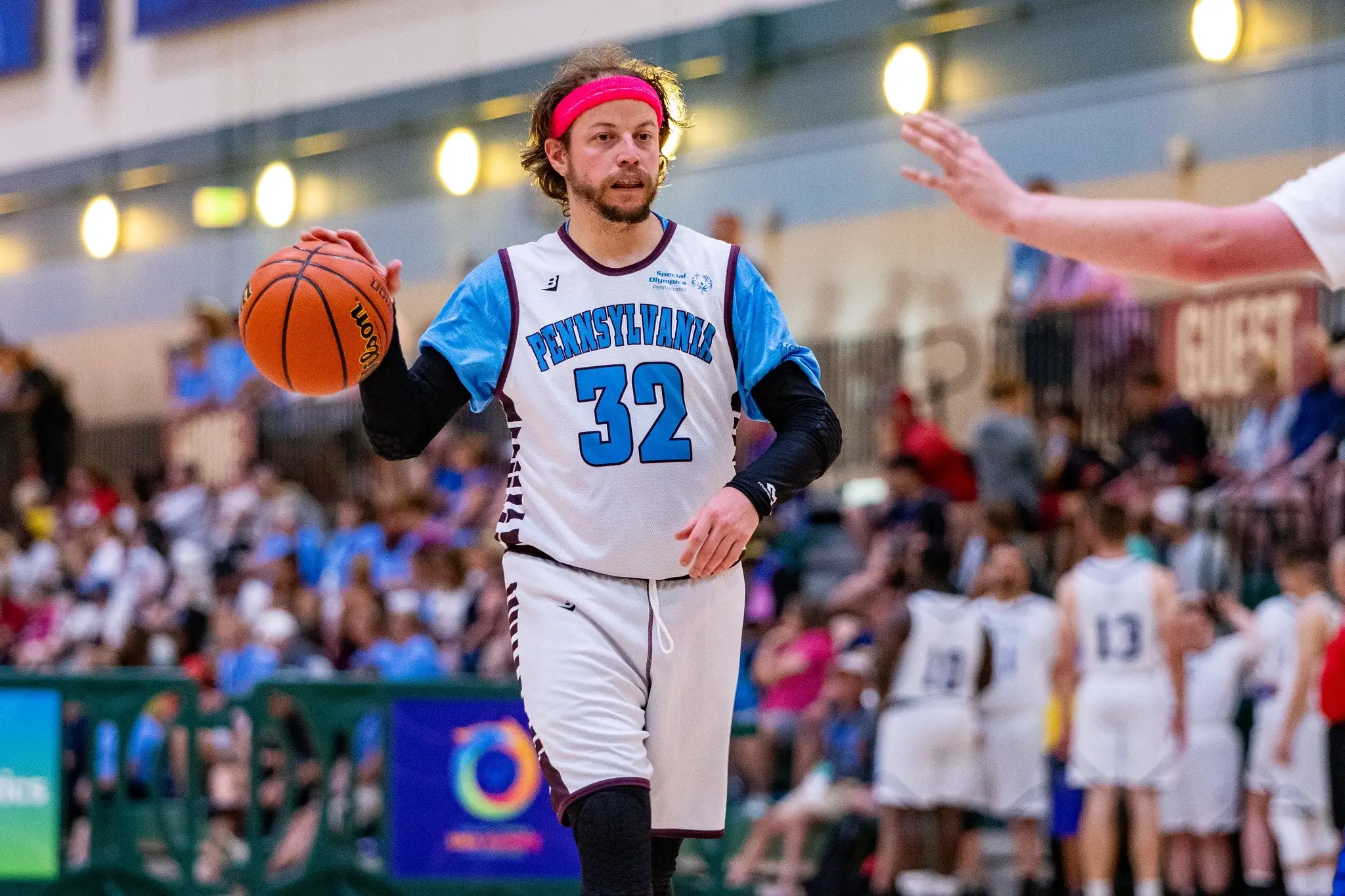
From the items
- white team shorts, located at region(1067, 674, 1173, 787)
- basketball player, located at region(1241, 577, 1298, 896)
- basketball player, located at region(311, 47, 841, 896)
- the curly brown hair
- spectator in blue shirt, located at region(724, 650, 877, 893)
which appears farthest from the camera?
spectator in blue shirt, located at region(724, 650, 877, 893)

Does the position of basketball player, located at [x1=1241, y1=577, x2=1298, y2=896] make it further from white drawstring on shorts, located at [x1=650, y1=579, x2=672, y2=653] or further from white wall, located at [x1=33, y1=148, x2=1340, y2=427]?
white drawstring on shorts, located at [x1=650, y1=579, x2=672, y2=653]

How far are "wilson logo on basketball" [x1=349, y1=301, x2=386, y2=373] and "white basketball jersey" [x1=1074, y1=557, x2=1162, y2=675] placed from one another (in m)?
7.19

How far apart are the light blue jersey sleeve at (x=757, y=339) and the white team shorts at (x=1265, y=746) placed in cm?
640

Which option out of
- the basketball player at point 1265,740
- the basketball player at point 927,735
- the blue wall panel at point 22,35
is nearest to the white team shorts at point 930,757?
the basketball player at point 927,735

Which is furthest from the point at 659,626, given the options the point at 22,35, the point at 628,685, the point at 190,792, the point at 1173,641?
the point at 22,35

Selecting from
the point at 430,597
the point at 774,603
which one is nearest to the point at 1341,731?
the point at 774,603

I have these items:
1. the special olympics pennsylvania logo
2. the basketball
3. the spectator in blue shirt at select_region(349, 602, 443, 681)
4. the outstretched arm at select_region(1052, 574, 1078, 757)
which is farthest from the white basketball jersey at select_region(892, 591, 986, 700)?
the basketball

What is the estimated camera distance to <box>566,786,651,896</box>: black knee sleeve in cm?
433

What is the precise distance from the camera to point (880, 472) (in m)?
17.2

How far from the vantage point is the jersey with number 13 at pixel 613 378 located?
4.62 meters

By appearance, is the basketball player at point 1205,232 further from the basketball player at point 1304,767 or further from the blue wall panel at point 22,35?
the blue wall panel at point 22,35

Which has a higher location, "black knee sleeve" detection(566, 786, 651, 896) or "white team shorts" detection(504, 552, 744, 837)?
"white team shorts" detection(504, 552, 744, 837)

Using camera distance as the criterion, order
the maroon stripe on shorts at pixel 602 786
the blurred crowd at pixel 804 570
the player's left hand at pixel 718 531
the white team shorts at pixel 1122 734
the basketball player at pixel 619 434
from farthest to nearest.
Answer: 1. the blurred crowd at pixel 804 570
2. the white team shorts at pixel 1122 734
3. the basketball player at pixel 619 434
4. the maroon stripe on shorts at pixel 602 786
5. the player's left hand at pixel 718 531

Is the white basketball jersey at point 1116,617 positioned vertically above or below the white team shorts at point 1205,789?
above
